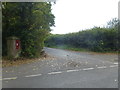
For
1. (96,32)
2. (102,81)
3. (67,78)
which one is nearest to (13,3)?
(67,78)

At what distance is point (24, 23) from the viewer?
11992mm

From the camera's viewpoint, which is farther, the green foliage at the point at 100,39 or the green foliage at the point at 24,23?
the green foliage at the point at 100,39

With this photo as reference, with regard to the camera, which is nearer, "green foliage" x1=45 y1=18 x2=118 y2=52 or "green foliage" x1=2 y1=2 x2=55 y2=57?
"green foliage" x1=2 y1=2 x2=55 y2=57

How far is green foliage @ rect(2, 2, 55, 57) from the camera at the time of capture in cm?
1158

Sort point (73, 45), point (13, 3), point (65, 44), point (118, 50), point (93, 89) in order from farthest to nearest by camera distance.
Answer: point (65, 44)
point (73, 45)
point (118, 50)
point (13, 3)
point (93, 89)

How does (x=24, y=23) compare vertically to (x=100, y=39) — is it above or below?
above

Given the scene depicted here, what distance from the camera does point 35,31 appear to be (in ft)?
41.3

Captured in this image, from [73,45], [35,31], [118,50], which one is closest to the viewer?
[35,31]

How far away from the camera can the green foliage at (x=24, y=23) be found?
11.6 meters

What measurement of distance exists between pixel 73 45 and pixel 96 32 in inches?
197

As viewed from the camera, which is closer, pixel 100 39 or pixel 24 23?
pixel 24 23

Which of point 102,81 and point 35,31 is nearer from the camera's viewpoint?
point 102,81

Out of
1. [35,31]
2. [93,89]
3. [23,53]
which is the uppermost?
[35,31]

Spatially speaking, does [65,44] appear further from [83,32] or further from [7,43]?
[7,43]
